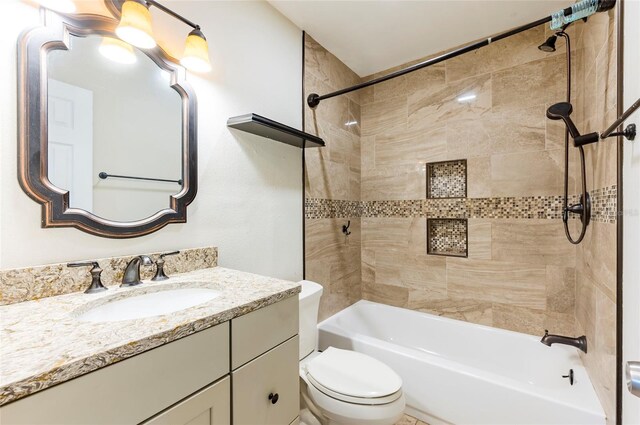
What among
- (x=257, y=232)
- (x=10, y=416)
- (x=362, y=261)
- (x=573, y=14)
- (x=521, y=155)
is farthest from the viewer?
(x=362, y=261)

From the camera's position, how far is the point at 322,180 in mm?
2186

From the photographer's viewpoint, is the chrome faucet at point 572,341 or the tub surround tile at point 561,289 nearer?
the chrome faucet at point 572,341

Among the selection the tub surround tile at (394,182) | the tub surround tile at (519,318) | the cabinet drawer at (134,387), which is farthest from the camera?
the tub surround tile at (394,182)

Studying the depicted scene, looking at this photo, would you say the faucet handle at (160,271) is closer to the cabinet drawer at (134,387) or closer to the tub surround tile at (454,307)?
the cabinet drawer at (134,387)

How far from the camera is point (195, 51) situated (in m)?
1.19

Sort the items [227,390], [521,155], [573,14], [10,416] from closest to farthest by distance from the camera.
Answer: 1. [10,416]
2. [227,390]
3. [573,14]
4. [521,155]

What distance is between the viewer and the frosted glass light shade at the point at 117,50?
3.46ft

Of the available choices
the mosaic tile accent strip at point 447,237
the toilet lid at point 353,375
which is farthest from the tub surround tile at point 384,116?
the toilet lid at point 353,375

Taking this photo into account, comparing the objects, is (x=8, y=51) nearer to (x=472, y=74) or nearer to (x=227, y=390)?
(x=227, y=390)

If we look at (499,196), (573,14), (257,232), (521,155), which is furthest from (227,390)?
(521,155)

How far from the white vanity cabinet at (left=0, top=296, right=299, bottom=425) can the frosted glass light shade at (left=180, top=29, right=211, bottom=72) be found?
110cm

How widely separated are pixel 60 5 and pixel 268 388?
146cm

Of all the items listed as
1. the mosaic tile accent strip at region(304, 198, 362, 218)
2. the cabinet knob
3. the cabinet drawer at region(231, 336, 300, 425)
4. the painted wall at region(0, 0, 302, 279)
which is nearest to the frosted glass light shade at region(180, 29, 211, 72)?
the painted wall at region(0, 0, 302, 279)

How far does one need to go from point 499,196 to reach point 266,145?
173cm
